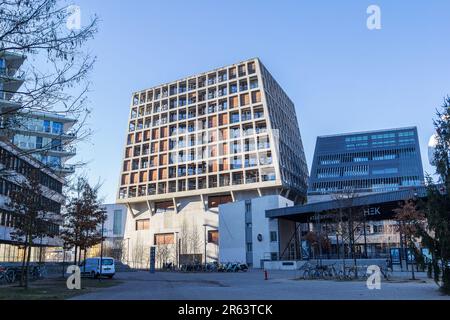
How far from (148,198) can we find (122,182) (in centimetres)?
941

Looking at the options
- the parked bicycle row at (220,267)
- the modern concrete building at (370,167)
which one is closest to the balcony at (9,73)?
the parked bicycle row at (220,267)

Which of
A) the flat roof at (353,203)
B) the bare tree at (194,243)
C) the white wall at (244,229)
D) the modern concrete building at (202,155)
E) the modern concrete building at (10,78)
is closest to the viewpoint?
the modern concrete building at (10,78)

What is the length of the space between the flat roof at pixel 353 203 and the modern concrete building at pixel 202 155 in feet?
57.5

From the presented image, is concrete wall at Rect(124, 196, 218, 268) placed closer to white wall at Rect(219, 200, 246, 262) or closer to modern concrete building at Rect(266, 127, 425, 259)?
white wall at Rect(219, 200, 246, 262)

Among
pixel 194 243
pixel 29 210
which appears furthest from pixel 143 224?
pixel 29 210

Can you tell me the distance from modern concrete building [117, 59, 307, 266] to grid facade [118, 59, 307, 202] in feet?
0.63

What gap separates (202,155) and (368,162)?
4426 cm

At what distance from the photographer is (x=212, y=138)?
86.4 metres

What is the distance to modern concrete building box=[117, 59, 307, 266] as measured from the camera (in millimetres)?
81312

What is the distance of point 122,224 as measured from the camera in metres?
118

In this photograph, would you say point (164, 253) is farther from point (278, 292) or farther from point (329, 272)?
point (278, 292)

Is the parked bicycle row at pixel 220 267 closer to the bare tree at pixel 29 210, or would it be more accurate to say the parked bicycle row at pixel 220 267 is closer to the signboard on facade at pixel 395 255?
the signboard on facade at pixel 395 255

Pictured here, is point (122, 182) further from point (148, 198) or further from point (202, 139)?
point (202, 139)

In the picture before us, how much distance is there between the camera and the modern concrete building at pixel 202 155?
81.3m
